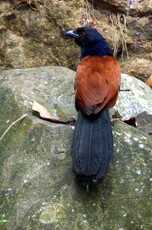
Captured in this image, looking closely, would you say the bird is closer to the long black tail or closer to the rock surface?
the long black tail

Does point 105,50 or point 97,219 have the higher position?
point 105,50

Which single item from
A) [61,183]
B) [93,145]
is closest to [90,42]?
[93,145]

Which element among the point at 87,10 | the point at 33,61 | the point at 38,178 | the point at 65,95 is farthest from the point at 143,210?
the point at 87,10

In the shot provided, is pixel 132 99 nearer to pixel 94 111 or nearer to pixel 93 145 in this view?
pixel 94 111

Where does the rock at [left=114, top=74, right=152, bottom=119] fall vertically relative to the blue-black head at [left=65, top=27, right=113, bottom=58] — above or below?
below

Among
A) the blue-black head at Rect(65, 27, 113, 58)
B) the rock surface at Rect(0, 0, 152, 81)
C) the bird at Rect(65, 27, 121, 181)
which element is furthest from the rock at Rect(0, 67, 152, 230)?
the rock surface at Rect(0, 0, 152, 81)

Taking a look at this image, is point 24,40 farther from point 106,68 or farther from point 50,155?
point 50,155
